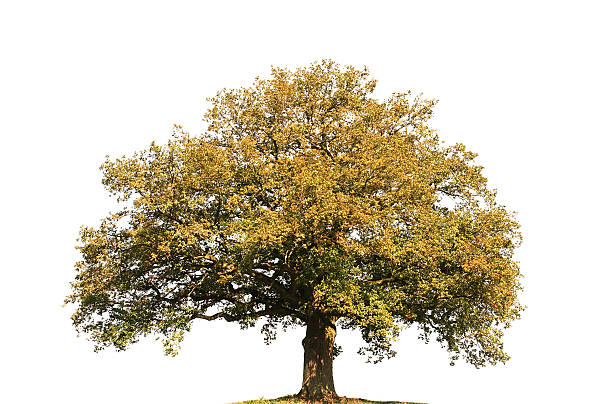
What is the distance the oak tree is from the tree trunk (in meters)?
0.07

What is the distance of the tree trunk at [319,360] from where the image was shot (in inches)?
1078

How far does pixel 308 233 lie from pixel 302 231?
39 centimetres

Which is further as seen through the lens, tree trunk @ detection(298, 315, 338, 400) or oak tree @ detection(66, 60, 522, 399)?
tree trunk @ detection(298, 315, 338, 400)

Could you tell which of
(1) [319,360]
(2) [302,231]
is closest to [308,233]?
(2) [302,231]

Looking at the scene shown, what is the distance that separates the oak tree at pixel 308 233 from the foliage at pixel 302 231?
8cm

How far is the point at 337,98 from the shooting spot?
3005cm

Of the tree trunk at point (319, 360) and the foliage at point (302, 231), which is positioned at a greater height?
the foliage at point (302, 231)

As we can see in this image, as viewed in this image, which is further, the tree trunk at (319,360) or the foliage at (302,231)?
the tree trunk at (319,360)

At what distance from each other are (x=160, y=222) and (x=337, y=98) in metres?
11.9

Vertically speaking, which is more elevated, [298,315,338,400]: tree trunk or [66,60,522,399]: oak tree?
[66,60,522,399]: oak tree

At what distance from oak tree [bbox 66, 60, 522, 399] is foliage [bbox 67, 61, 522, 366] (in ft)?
0.25

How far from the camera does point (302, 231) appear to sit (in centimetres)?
2398

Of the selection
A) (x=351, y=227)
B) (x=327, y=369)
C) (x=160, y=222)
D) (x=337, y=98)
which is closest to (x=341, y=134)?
(x=337, y=98)

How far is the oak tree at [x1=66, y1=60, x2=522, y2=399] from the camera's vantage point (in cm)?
2395
